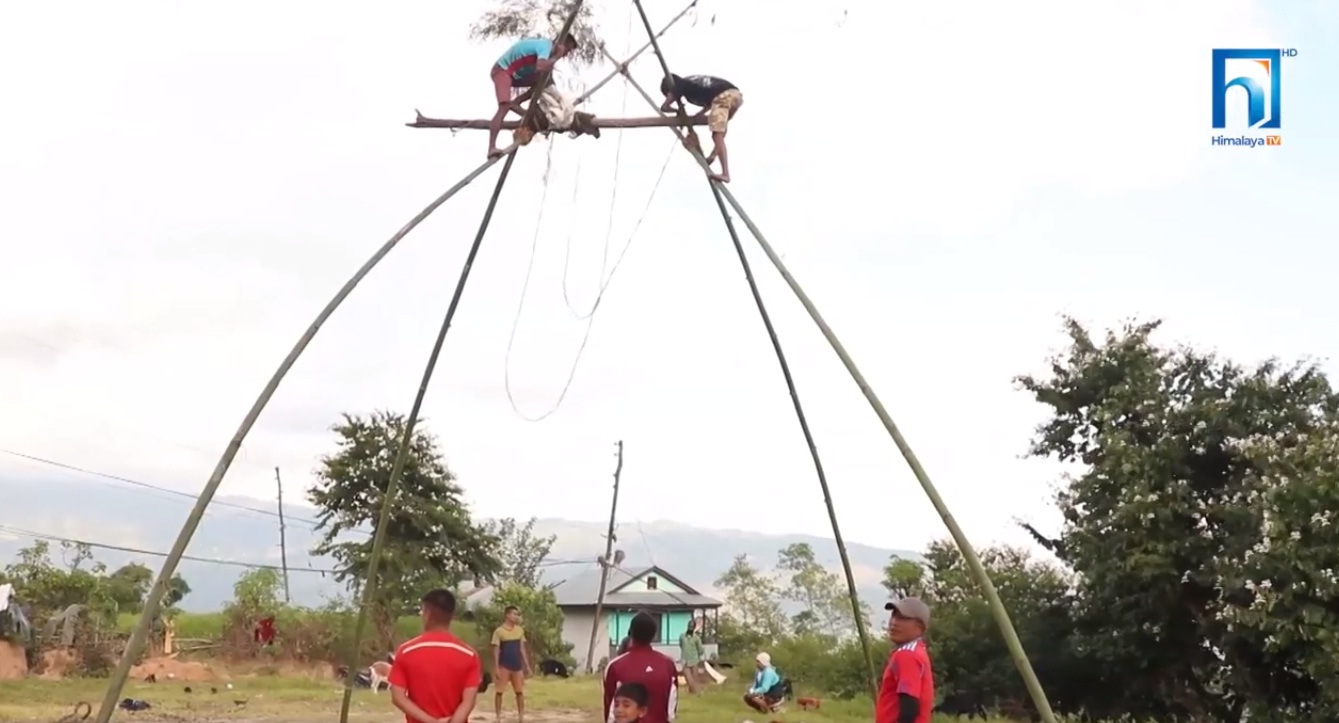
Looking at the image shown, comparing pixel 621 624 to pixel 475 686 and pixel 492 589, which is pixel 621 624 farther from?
pixel 475 686

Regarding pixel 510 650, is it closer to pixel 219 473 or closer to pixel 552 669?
pixel 219 473

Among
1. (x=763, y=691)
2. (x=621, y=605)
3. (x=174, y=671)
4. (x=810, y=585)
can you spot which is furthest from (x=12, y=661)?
(x=810, y=585)

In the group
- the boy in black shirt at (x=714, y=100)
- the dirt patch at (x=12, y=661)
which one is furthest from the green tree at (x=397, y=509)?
the boy in black shirt at (x=714, y=100)

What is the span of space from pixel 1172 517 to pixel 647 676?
1371 cm

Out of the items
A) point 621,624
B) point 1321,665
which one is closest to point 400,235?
point 1321,665

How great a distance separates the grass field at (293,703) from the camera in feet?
51.1

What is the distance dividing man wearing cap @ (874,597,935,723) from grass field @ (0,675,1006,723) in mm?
10129

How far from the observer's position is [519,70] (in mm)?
7594

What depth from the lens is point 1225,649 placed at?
17.6 m

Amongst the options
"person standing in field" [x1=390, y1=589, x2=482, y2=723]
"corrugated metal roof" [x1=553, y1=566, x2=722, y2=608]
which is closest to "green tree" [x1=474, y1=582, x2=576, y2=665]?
"corrugated metal roof" [x1=553, y1=566, x2=722, y2=608]

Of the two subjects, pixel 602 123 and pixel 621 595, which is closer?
pixel 602 123

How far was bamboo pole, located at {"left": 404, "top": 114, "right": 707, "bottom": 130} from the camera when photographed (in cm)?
757

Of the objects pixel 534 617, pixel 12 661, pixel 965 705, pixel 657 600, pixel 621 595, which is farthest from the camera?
pixel 621 595

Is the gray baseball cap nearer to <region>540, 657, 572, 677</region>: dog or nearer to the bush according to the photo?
the bush
